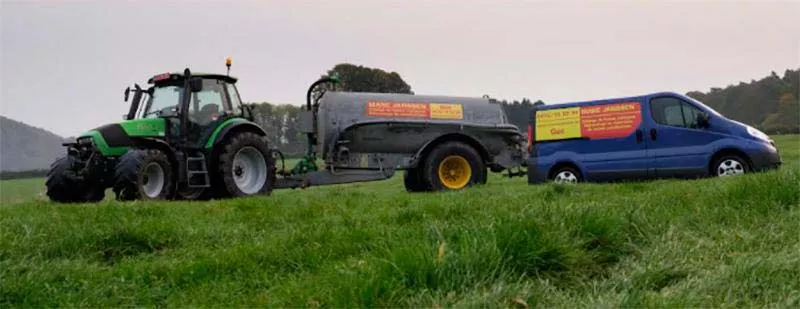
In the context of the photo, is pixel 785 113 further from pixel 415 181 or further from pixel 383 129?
pixel 383 129

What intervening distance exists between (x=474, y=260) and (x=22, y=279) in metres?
2.34

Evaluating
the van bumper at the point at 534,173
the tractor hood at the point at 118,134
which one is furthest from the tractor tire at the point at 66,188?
the van bumper at the point at 534,173

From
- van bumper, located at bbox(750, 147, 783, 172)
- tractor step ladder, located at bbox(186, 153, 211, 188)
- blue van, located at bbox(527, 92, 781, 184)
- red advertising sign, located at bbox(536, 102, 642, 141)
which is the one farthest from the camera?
red advertising sign, located at bbox(536, 102, 642, 141)

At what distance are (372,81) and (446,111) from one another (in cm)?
586

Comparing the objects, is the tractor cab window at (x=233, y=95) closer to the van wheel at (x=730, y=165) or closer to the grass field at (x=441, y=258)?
the grass field at (x=441, y=258)

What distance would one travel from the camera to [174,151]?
10.9m

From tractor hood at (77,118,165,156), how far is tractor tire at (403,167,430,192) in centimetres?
462

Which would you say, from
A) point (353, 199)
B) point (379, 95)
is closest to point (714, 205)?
point (353, 199)

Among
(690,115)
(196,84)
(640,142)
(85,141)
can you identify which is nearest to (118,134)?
(85,141)

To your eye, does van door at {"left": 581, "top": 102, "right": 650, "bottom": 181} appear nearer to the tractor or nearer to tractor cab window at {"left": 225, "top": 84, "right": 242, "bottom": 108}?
the tractor

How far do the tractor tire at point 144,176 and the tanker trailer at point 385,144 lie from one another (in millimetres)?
2762

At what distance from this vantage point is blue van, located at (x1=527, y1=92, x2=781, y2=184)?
40.1 ft

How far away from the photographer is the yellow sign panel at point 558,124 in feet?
44.6

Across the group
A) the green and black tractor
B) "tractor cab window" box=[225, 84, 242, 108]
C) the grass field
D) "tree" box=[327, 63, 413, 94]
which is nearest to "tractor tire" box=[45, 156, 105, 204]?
the green and black tractor
